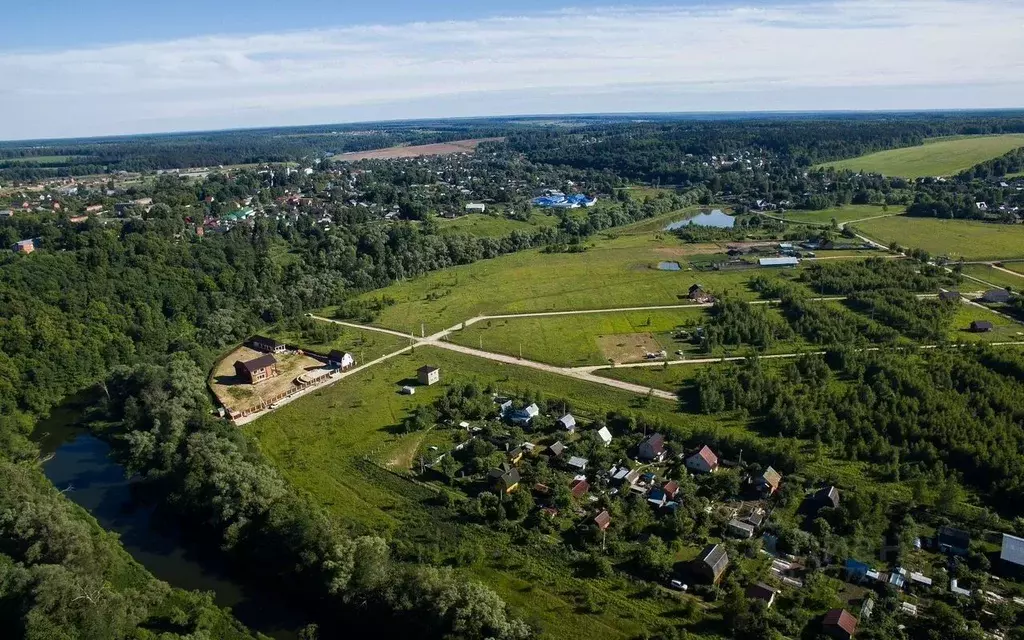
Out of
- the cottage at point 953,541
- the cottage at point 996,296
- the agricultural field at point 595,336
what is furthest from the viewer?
the cottage at point 996,296

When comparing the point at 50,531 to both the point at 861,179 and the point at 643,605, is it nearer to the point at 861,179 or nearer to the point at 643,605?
the point at 643,605

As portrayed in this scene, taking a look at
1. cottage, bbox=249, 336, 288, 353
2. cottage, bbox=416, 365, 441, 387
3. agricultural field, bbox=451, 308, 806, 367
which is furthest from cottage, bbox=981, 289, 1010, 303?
cottage, bbox=249, 336, 288, 353

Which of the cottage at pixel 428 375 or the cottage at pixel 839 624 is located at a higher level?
the cottage at pixel 428 375

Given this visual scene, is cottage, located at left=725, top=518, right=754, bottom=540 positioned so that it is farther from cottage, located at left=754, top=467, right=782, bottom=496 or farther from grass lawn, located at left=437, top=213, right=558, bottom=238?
grass lawn, located at left=437, top=213, right=558, bottom=238

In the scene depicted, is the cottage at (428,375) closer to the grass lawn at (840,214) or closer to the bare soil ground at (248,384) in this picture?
the bare soil ground at (248,384)

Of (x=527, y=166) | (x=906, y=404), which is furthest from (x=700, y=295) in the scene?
(x=527, y=166)

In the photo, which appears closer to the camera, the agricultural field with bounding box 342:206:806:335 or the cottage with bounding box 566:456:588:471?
the cottage with bounding box 566:456:588:471

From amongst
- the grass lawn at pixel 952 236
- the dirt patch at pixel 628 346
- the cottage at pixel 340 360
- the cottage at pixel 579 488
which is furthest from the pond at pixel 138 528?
the grass lawn at pixel 952 236
